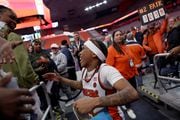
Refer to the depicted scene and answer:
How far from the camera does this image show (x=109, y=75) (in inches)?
107

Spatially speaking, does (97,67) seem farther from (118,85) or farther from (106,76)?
(118,85)

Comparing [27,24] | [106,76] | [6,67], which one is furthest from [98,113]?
[27,24]

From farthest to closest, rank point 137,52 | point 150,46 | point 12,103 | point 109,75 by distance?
point 150,46 < point 137,52 < point 109,75 < point 12,103

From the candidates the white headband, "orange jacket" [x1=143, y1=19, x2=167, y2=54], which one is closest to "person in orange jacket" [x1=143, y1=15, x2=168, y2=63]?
"orange jacket" [x1=143, y1=19, x2=167, y2=54]

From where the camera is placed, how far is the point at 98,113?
9.60ft

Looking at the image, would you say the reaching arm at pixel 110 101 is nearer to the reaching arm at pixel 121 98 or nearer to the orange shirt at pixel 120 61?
the reaching arm at pixel 121 98

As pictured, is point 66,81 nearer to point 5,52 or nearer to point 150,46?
point 5,52

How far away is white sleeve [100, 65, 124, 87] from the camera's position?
2.65 meters

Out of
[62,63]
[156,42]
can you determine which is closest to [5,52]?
[62,63]

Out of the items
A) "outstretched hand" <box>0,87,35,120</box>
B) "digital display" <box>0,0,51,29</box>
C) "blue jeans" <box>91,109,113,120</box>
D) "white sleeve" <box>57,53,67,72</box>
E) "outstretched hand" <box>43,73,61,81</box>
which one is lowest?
"blue jeans" <box>91,109,113,120</box>

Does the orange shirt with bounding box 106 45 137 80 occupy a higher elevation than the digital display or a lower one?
lower

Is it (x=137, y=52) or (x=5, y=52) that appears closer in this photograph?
(x=5, y=52)

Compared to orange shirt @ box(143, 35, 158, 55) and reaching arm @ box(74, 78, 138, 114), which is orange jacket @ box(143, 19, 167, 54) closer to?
orange shirt @ box(143, 35, 158, 55)

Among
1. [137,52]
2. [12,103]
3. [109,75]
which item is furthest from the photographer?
[137,52]
